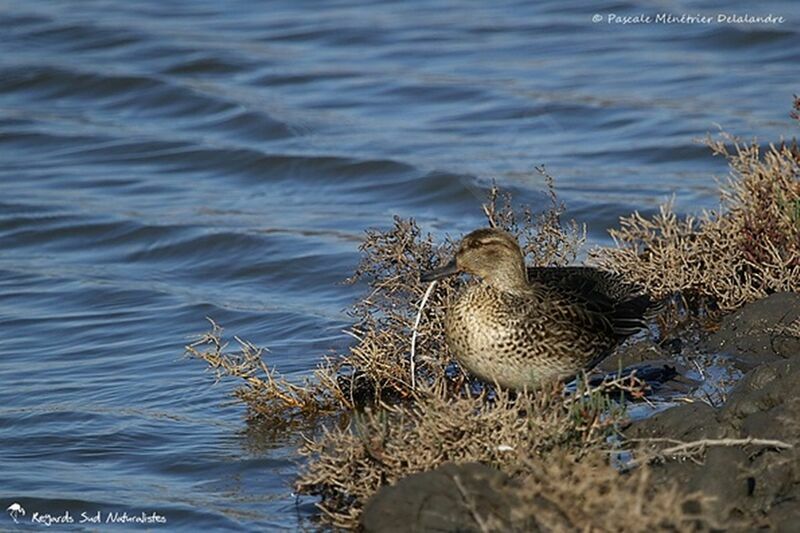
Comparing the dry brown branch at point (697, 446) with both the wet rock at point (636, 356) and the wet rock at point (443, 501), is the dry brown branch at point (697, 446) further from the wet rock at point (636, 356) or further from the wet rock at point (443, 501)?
the wet rock at point (636, 356)

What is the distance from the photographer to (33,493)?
779 centimetres

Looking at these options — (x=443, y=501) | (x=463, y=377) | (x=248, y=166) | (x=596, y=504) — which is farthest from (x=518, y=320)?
(x=248, y=166)

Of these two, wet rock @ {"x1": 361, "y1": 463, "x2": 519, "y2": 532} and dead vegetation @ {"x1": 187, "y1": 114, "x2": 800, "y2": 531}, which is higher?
dead vegetation @ {"x1": 187, "y1": 114, "x2": 800, "y2": 531}

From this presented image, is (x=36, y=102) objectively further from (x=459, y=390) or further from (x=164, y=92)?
(x=459, y=390)

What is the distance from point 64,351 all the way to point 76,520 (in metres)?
3.05

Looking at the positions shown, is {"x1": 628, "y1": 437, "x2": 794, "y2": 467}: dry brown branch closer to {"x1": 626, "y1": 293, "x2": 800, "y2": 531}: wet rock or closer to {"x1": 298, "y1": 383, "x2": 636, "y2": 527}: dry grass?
{"x1": 626, "y1": 293, "x2": 800, "y2": 531}: wet rock

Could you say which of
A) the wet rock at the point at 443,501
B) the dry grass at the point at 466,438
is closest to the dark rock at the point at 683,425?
the dry grass at the point at 466,438

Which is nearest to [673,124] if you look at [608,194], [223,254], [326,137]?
[608,194]

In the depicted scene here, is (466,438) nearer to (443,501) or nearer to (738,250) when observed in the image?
(443,501)

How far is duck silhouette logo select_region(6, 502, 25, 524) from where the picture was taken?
24.8 ft

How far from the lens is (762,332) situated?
28.7 feet

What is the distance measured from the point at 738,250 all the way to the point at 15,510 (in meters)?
4.26

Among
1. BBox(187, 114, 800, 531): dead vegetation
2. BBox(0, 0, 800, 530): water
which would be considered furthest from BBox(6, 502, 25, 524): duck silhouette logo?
BBox(187, 114, 800, 531): dead vegetation

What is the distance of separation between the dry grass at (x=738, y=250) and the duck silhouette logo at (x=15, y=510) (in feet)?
12.1
